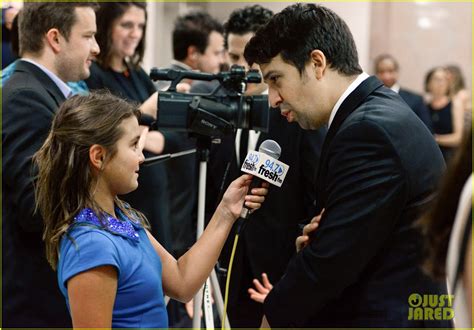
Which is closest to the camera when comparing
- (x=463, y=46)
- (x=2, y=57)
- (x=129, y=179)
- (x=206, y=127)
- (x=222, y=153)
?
(x=129, y=179)

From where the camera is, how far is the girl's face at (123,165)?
67.9 inches

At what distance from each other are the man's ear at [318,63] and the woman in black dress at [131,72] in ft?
3.78

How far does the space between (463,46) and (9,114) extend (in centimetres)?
592

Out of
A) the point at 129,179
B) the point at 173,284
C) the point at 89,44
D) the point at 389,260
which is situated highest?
the point at 89,44

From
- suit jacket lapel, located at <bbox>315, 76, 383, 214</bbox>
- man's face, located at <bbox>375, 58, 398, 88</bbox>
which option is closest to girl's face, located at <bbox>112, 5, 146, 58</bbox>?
suit jacket lapel, located at <bbox>315, 76, 383, 214</bbox>

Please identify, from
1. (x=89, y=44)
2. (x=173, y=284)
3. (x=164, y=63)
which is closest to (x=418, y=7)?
(x=164, y=63)

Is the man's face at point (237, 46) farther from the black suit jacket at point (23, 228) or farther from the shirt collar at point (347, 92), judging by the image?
the shirt collar at point (347, 92)

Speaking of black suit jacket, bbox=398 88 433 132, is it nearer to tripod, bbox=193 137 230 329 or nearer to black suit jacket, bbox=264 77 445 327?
tripod, bbox=193 137 230 329

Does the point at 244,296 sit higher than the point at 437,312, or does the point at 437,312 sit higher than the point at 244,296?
the point at 437,312

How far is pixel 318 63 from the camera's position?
173 centimetres

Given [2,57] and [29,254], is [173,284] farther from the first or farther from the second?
[2,57]

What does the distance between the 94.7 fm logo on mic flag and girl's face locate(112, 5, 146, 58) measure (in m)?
1.35

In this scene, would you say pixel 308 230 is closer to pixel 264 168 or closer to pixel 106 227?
pixel 264 168

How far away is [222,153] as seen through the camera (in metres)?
2.45
